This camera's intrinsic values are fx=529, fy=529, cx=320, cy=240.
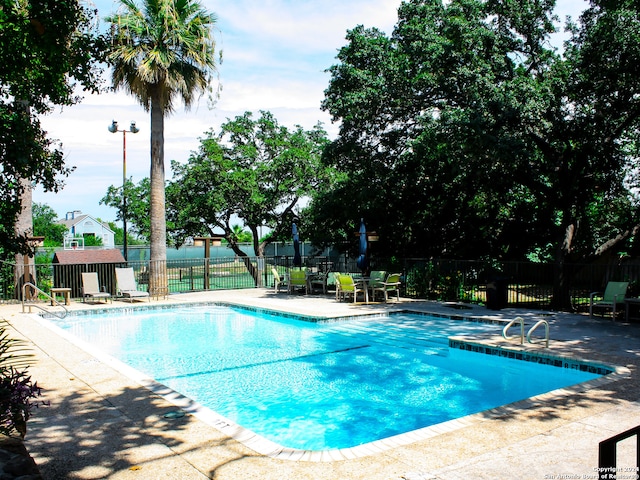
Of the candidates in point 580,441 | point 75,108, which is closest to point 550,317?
point 580,441

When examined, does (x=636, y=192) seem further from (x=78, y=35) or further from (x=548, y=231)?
(x=78, y=35)

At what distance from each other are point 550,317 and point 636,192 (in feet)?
27.8

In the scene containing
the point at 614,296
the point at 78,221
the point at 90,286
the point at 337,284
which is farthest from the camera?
the point at 78,221

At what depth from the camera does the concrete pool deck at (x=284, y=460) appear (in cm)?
407

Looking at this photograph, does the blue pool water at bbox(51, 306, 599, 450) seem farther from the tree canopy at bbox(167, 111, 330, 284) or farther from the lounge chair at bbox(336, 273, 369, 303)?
the tree canopy at bbox(167, 111, 330, 284)

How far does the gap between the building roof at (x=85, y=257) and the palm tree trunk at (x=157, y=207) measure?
135 cm

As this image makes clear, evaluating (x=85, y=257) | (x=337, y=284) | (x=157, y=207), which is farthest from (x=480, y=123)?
(x=85, y=257)

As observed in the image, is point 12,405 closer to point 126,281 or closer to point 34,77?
point 34,77

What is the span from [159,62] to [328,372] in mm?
13052

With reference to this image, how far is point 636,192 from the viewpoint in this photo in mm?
18000

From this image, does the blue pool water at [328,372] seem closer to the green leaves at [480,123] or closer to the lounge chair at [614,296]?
the lounge chair at [614,296]

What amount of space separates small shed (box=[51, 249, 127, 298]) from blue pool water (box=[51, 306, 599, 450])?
464 centimetres

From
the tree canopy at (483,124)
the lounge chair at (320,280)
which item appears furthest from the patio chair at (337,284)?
the tree canopy at (483,124)

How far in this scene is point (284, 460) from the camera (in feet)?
14.3
